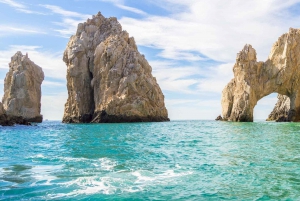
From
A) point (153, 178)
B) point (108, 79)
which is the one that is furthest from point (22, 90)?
point (153, 178)

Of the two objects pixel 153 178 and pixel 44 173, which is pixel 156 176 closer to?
pixel 153 178

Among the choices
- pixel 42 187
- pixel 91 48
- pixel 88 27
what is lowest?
pixel 42 187

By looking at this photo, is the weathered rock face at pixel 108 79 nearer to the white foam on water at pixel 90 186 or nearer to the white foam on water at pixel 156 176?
the white foam on water at pixel 156 176

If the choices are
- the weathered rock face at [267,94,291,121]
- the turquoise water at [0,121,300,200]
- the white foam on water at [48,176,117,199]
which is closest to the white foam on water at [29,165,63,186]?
the turquoise water at [0,121,300,200]

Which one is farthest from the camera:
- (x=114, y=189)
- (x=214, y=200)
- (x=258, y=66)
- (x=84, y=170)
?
(x=258, y=66)

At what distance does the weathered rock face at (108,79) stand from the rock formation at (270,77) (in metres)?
24.2

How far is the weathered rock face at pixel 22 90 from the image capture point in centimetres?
9716

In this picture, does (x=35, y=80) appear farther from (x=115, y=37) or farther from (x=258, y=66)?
(x=258, y=66)

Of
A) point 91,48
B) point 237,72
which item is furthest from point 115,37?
point 237,72

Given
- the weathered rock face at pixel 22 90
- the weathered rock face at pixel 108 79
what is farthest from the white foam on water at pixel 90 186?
the weathered rock face at pixel 22 90

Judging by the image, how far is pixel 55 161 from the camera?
15.4 m

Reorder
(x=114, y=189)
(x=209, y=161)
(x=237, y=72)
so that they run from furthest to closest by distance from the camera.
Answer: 1. (x=237, y=72)
2. (x=209, y=161)
3. (x=114, y=189)

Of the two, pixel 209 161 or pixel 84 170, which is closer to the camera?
pixel 84 170

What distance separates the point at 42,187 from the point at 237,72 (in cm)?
7266
